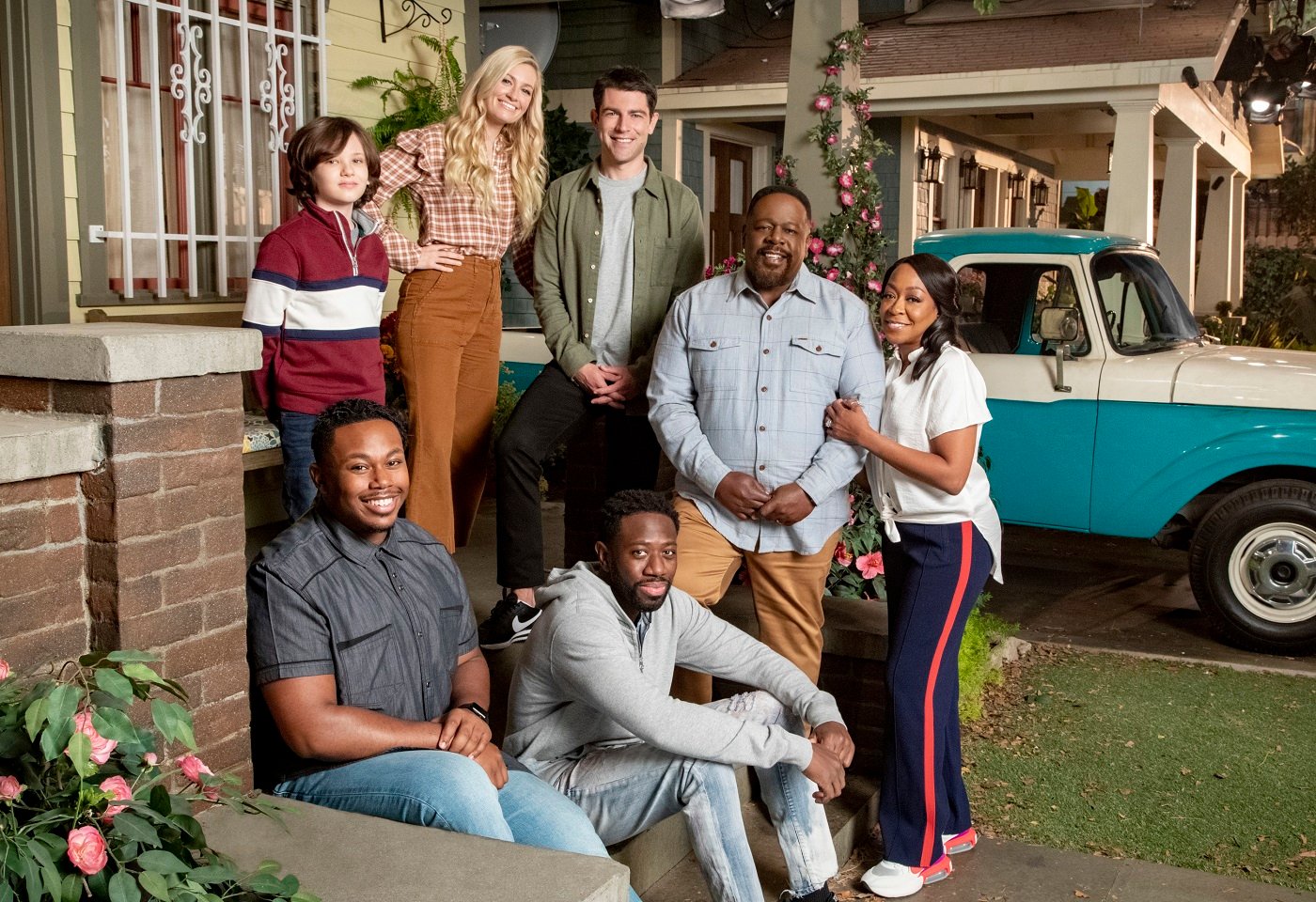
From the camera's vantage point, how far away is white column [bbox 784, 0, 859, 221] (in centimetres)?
597

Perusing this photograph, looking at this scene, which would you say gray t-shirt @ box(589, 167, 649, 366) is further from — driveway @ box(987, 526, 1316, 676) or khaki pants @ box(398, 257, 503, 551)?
driveway @ box(987, 526, 1316, 676)

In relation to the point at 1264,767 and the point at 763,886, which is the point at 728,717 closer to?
the point at 763,886

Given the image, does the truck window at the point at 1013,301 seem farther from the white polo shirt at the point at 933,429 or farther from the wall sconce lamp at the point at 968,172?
the wall sconce lamp at the point at 968,172

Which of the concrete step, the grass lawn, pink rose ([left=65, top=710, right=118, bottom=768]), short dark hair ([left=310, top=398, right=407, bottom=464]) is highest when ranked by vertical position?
short dark hair ([left=310, top=398, right=407, bottom=464])

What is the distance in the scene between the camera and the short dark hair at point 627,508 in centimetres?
340

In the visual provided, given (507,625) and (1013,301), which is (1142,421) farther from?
(507,625)

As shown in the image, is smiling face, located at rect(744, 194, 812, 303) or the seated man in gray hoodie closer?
the seated man in gray hoodie

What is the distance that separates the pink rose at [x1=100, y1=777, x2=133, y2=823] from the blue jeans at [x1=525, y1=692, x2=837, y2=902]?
141 cm

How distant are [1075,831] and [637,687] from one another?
6.69 ft

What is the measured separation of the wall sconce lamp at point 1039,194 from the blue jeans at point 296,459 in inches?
660

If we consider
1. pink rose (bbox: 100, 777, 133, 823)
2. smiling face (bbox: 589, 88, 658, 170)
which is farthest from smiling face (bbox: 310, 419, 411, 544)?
Answer: smiling face (bbox: 589, 88, 658, 170)

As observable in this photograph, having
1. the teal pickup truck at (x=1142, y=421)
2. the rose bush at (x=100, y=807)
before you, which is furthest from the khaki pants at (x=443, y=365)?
the teal pickup truck at (x=1142, y=421)

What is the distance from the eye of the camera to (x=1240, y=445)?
261 inches

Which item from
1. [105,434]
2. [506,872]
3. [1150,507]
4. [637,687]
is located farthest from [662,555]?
[1150,507]
